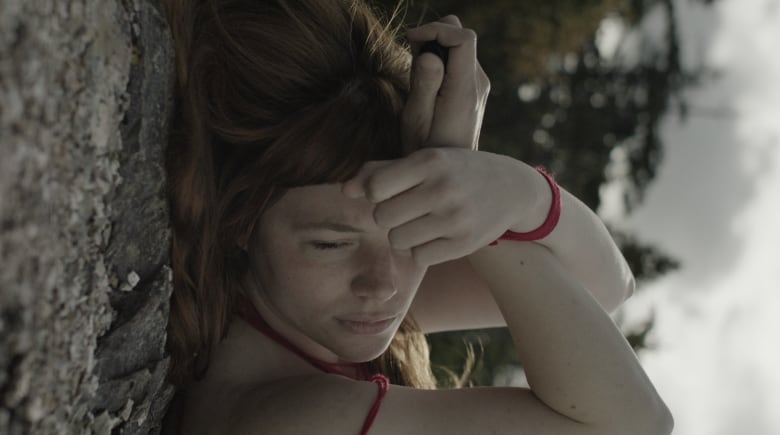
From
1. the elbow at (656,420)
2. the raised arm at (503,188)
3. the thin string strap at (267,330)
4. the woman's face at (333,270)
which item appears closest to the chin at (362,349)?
the woman's face at (333,270)

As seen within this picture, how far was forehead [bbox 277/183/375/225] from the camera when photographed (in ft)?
5.15

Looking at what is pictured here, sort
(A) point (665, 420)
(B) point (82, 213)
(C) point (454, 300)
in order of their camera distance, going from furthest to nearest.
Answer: (C) point (454, 300)
(A) point (665, 420)
(B) point (82, 213)

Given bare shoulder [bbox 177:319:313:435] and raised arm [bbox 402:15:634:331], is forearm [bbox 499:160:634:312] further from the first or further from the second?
bare shoulder [bbox 177:319:313:435]

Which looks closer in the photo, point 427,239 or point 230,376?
point 427,239

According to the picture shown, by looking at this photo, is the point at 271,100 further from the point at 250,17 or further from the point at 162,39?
the point at 162,39

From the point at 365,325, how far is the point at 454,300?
1.58ft

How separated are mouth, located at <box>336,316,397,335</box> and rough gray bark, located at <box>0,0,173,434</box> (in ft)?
1.36

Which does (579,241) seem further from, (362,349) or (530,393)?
(362,349)

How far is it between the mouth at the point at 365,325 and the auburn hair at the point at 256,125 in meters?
0.24

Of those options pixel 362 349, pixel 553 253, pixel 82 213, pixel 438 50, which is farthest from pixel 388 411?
pixel 82 213

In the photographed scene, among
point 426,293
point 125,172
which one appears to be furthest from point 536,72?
point 125,172

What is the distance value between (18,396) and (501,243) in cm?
98

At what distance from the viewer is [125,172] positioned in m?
1.15

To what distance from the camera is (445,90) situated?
150 centimetres
